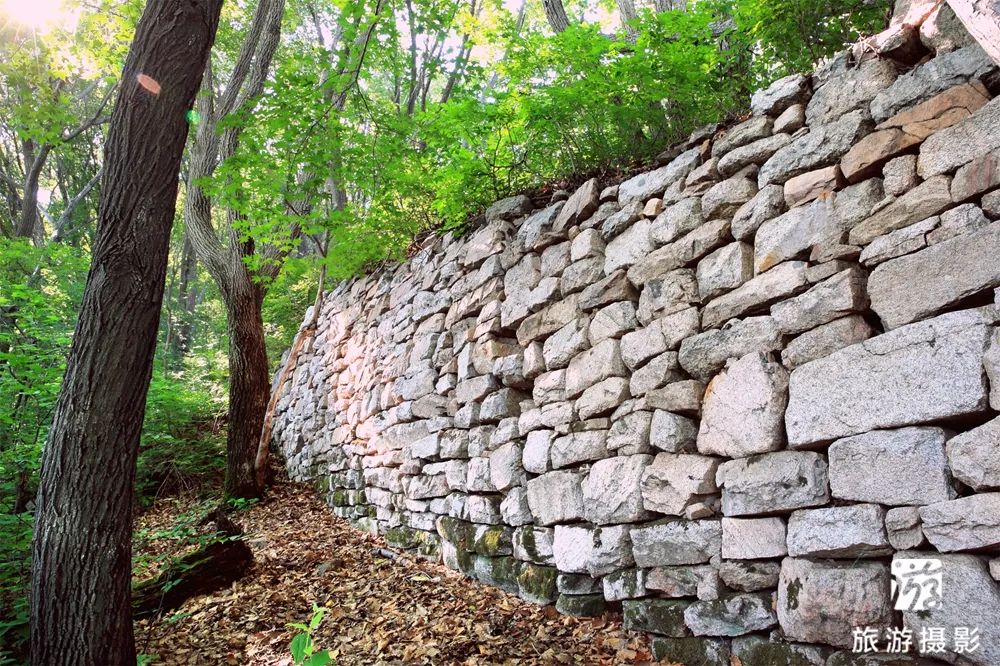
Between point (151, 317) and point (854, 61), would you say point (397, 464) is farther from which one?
point (854, 61)

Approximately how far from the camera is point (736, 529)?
2340 millimetres

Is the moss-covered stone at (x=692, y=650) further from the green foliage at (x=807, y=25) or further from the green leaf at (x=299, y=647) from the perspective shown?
the green foliage at (x=807, y=25)

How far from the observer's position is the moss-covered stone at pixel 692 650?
234cm

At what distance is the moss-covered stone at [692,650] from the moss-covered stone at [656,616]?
3 cm

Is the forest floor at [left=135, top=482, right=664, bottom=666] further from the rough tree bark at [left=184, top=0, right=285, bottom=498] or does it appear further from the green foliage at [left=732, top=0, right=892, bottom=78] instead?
the green foliage at [left=732, top=0, right=892, bottom=78]

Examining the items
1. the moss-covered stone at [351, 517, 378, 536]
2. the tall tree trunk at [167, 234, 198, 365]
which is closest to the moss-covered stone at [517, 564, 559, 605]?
the moss-covered stone at [351, 517, 378, 536]

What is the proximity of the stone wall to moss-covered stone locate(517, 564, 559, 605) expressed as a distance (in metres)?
0.01

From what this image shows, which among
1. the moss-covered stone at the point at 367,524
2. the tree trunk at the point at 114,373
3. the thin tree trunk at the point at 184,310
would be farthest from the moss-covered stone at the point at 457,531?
the thin tree trunk at the point at 184,310

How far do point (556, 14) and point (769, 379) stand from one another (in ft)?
14.9

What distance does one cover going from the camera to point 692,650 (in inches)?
96.3

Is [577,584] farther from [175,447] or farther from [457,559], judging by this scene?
[175,447]

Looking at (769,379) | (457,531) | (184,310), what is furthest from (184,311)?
(769,379)

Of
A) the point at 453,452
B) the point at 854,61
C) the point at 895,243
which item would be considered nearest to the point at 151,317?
the point at 453,452

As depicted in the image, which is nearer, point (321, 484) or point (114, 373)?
point (114, 373)
